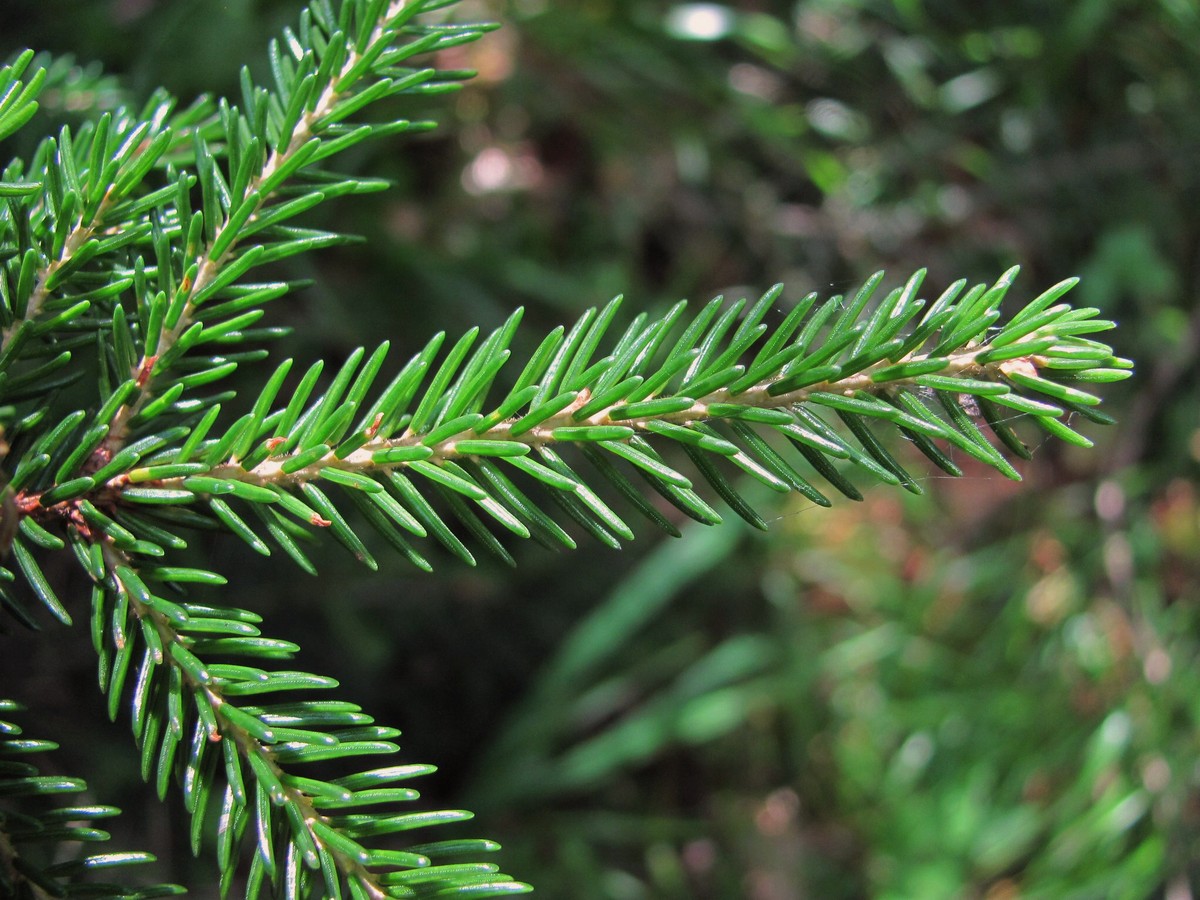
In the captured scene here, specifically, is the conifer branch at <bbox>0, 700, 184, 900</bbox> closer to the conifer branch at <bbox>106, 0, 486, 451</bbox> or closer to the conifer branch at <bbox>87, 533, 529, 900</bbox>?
the conifer branch at <bbox>87, 533, 529, 900</bbox>

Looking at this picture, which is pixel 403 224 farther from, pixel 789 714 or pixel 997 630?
pixel 997 630

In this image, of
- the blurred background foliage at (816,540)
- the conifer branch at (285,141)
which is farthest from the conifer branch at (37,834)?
the blurred background foliage at (816,540)

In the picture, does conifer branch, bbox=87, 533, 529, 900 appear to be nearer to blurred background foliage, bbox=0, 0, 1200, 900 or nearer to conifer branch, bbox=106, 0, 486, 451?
conifer branch, bbox=106, 0, 486, 451

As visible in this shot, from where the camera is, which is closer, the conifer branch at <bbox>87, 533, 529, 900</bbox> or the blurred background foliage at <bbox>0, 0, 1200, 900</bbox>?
the conifer branch at <bbox>87, 533, 529, 900</bbox>

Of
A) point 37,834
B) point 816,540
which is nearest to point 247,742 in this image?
point 37,834

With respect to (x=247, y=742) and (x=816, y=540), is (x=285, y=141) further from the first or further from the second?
(x=816, y=540)

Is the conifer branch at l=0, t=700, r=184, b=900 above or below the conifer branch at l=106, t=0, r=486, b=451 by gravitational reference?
below

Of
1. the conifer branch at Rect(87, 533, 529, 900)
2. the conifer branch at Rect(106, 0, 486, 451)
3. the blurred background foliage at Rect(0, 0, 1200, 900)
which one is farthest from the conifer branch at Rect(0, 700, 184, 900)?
the blurred background foliage at Rect(0, 0, 1200, 900)

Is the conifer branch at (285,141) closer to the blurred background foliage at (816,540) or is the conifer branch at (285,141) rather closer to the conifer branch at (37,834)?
the conifer branch at (37,834)

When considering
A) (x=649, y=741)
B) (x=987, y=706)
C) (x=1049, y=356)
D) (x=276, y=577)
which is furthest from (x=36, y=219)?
(x=987, y=706)
